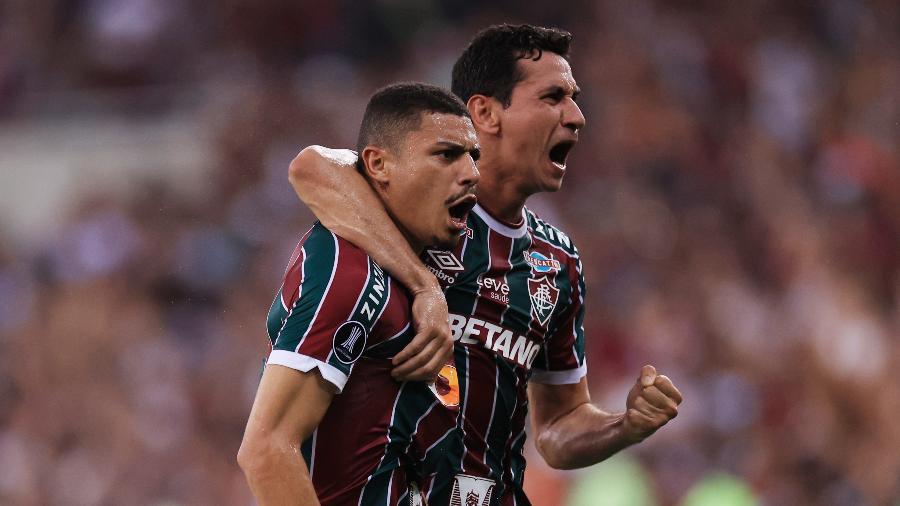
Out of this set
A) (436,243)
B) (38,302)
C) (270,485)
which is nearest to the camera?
(270,485)

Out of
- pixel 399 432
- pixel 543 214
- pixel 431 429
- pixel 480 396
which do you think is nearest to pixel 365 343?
pixel 399 432

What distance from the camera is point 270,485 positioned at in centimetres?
318

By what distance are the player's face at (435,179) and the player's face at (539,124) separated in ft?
1.74

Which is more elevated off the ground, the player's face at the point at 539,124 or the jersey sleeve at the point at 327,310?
the player's face at the point at 539,124

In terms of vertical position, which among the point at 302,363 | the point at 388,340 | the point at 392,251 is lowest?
the point at 302,363

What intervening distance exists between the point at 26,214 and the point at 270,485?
9.16m

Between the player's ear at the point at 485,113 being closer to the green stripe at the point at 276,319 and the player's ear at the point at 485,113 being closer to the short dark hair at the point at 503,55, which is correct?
the short dark hair at the point at 503,55

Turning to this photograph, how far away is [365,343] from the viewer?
338 cm

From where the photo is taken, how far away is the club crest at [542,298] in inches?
161

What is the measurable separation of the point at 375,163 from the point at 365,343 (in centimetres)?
55

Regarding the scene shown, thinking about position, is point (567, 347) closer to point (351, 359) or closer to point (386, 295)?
point (386, 295)

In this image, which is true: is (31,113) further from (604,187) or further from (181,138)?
(604,187)

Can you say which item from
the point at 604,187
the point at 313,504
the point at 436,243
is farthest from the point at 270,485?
the point at 604,187

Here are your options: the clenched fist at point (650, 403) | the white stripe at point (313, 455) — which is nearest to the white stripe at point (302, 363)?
the white stripe at point (313, 455)
